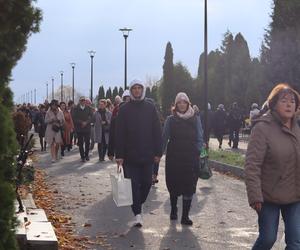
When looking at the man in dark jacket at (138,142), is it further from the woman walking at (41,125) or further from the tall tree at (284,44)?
the tall tree at (284,44)

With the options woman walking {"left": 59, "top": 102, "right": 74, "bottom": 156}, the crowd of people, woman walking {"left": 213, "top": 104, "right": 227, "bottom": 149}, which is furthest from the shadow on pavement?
woman walking {"left": 213, "top": 104, "right": 227, "bottom": 149}

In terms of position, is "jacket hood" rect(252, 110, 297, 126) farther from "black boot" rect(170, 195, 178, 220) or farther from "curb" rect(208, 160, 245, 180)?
"curb" rect(208, 160, 245, 180)

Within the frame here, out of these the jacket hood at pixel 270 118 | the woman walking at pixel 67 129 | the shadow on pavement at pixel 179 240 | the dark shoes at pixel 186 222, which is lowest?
the shadow on pavement at pixel 179 240

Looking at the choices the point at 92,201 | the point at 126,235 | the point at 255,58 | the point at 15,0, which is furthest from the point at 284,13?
the point at 15,0

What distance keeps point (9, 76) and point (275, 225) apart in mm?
2519

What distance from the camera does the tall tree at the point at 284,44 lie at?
39125 millimetres

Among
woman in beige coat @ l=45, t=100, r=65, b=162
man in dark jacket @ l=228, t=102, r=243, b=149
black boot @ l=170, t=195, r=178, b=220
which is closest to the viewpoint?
black boot @ l=170, t=195, r=178, b=220

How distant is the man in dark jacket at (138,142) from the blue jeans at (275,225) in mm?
3384

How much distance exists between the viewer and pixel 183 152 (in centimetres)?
905

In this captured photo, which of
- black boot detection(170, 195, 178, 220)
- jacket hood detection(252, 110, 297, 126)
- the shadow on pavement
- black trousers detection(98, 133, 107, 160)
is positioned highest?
jacket hood detection(252, 110, 297, 126)

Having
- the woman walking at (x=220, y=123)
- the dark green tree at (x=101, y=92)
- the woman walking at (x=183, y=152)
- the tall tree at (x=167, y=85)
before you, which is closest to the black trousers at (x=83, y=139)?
the woman walking at (x=220, y=123)

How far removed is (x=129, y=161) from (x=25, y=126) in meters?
2.20

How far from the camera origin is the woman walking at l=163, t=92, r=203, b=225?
9.01 metres

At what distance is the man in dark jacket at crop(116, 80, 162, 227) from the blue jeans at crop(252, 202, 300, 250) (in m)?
3.38
